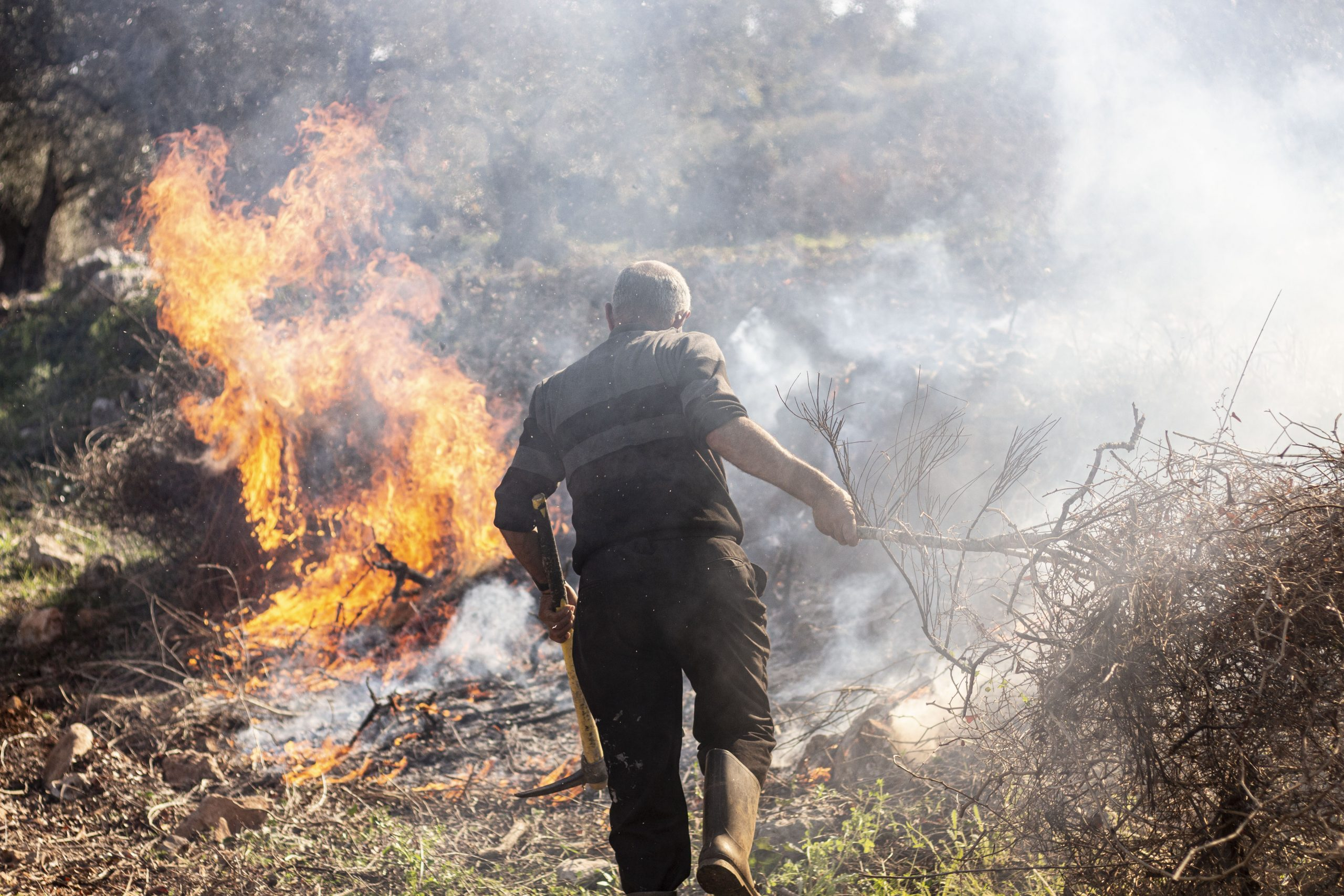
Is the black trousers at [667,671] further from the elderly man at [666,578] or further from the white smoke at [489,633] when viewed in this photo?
the white smoke at [489,633]

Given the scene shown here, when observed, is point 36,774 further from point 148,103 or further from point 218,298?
point 148,103

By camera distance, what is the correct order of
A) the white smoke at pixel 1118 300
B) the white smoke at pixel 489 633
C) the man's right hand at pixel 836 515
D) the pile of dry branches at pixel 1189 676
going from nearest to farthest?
the pile of dry branches at pixel 1189 676 < the man's right hand at pixel 836 515 < the white smoke at pixel 489 633 < the white smoke at pixel 1118 300

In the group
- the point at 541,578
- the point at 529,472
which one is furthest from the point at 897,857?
the point at 529,472

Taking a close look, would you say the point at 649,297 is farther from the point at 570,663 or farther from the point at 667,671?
the point at 570,663

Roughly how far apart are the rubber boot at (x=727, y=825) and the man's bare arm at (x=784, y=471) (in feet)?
2.77

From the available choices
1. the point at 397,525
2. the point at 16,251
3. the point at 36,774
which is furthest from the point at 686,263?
the point at 16,251

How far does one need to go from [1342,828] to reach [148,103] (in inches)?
649

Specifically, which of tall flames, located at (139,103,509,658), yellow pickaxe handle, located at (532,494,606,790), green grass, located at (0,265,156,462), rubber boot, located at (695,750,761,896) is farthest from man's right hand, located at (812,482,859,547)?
green grass, located at (0,265,156,462)

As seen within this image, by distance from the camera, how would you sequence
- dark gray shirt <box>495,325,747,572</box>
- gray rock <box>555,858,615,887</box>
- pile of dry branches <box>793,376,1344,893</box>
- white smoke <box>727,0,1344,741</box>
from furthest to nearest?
white smoke <box>727,0,1344,741</box>, gray rock <box>555,858,615,887</box>, dark gray shirt <box>495,325,747,572</box>, pile of dry branches <box>793,376,1344,893</box>

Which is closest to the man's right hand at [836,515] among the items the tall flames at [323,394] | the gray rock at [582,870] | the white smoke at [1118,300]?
the gray rock at [582,870]

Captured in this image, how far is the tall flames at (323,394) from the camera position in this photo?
7.66 meters

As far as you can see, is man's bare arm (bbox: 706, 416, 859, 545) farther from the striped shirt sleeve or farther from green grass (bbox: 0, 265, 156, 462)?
green grass (bbox: 0, 265, 156, 462)

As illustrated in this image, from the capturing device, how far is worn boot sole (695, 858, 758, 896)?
2.42 metres

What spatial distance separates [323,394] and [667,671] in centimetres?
691
